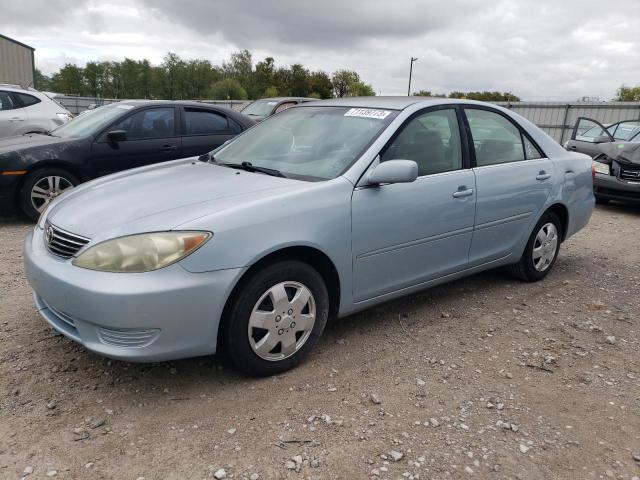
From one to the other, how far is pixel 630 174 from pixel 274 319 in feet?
24.6

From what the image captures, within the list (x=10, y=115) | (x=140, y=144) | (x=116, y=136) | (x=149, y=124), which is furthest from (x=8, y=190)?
(x=10, y=115)

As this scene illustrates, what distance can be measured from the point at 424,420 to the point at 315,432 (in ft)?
1.81

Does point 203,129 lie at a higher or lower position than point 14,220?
higher

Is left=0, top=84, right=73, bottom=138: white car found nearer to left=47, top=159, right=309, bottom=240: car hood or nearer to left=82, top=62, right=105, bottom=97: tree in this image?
left=47, top=159, right=309, bottom=240: car hood

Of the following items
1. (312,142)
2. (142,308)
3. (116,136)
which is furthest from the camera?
(116,136)

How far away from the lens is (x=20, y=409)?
2611mm

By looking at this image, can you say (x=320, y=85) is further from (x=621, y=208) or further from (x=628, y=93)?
(x=621, y=208)

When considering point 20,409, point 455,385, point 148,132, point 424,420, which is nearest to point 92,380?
point 20,409

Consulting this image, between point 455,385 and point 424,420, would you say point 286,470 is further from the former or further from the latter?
point 455,385

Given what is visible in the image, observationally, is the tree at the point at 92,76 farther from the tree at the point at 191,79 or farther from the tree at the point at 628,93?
the tree at the point at 628,93

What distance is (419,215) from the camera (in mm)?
3414

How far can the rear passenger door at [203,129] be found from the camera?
23.1ft

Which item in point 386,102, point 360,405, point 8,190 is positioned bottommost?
point 360,405

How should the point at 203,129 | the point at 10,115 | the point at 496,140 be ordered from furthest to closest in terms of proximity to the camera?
the point at 10,115, the point at 203,129, the point at 496,140
